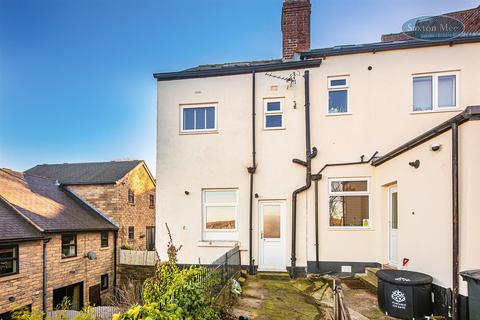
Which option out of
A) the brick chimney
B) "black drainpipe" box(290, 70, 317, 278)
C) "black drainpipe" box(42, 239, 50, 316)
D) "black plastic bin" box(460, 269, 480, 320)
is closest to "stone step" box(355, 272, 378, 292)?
"black drainpipe" box(290, 70, 317, 278)

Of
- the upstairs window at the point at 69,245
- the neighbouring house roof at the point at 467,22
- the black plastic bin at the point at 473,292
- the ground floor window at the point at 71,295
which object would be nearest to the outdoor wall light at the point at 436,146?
the black plastic bin at the point at 473,292

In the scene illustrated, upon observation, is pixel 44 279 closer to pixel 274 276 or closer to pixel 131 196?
pixel 131 196

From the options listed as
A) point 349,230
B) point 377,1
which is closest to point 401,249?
point 349,230

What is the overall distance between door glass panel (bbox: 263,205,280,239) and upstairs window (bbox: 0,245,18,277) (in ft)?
33.7

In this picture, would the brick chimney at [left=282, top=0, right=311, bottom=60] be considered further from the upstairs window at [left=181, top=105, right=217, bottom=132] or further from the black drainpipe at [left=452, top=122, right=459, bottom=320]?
the black drainpipe at [left=452, top=122, right=459, bottom=320]

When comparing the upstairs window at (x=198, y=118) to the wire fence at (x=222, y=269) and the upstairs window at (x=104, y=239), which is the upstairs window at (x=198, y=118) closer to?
the wire fence at (x=222, y=269)

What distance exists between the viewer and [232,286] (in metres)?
6.64

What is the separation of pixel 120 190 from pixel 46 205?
14.0ft

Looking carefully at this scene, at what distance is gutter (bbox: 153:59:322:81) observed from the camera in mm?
9133

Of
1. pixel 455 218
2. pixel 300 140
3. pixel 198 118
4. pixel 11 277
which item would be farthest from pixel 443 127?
pixel 11 277

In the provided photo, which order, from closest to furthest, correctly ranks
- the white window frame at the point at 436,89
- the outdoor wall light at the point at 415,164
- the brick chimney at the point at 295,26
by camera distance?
the outdoor wall light at the point at 415,164, the white window frame at the point at 436,89, the brick chimney at the point at 295,26

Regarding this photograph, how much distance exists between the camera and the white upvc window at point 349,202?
8.55m

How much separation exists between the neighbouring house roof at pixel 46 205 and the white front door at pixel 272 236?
10308 millimetres

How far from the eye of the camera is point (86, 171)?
67.8 ft
